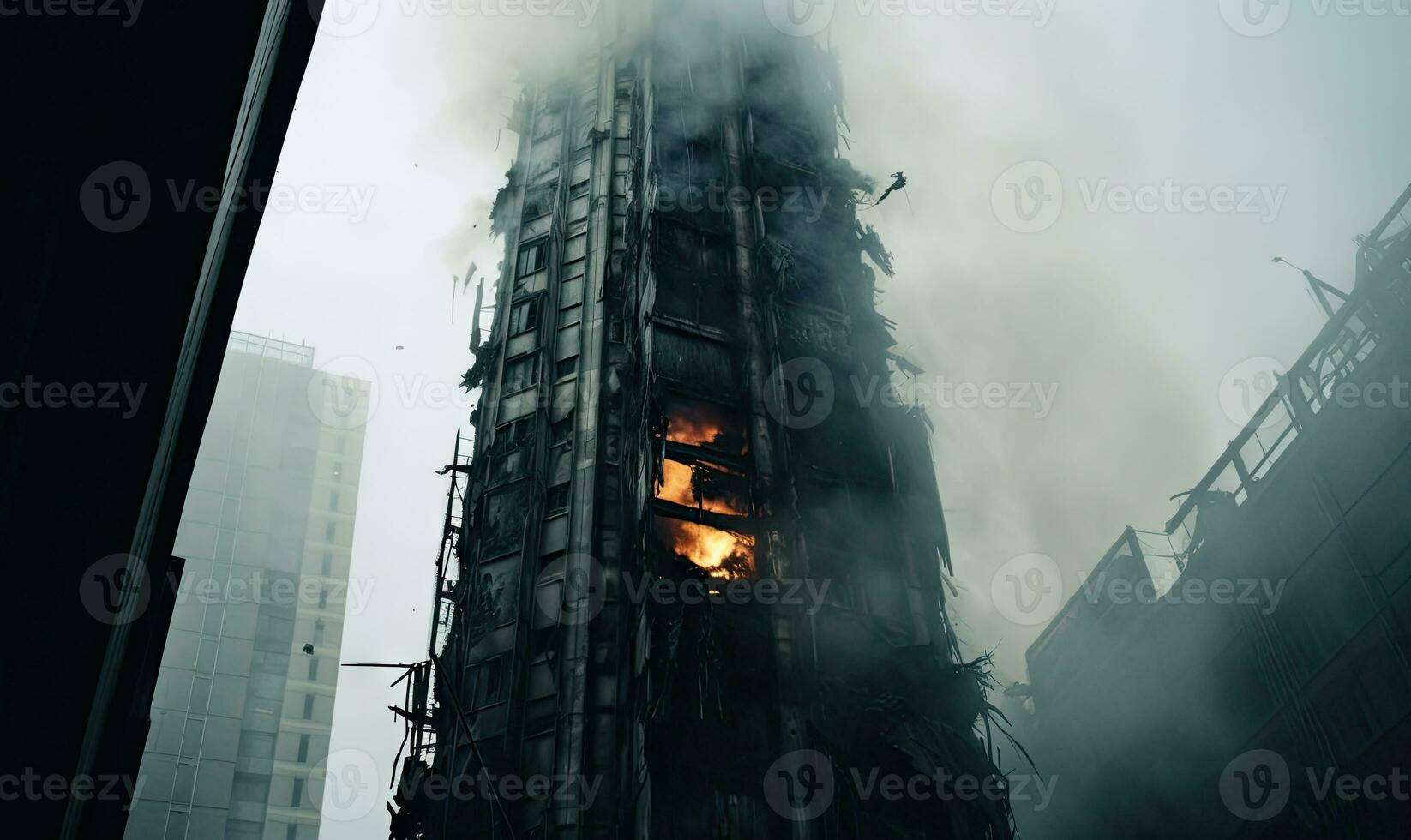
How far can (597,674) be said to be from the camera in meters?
19.2

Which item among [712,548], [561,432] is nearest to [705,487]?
[712,548]

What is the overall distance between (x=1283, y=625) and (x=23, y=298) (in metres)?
23.2

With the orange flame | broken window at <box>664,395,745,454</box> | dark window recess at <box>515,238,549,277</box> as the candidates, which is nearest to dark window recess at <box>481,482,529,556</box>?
broken window at <box>664,395,745,454</box>

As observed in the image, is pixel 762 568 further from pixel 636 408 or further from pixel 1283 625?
pixel 1283 625

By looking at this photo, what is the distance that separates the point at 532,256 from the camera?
1051 inches

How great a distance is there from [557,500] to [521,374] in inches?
160

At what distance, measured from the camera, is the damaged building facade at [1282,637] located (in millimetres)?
18578

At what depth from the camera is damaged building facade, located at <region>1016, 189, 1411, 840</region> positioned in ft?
61.0

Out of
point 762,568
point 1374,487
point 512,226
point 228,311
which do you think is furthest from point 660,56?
point 228,311

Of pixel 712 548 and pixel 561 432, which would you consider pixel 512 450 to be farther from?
pixel 712 548

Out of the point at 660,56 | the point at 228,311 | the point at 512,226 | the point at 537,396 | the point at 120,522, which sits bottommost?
the point at 120,522

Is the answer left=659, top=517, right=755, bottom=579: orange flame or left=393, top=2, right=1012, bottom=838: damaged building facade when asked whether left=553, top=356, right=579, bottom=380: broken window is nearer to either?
left=393, top=2, right=1012, bottom=838: damaged building facade

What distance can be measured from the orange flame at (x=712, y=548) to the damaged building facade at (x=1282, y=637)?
→ 11.2m

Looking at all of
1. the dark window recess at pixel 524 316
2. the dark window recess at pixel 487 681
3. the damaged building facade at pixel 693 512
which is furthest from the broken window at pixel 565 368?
the dark window recess at pixel 487 681
